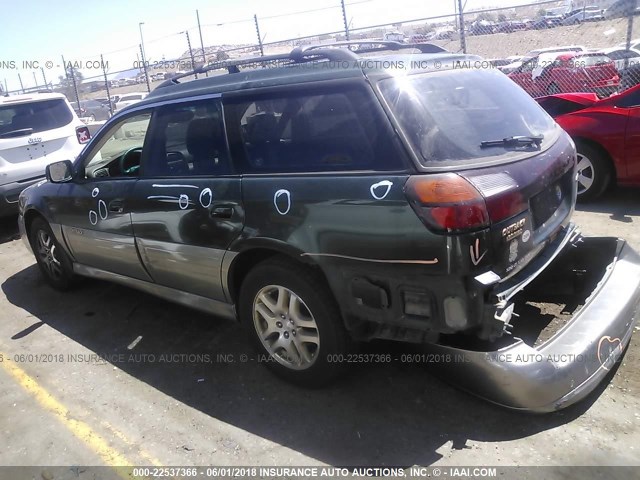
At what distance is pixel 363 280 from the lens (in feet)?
8.54

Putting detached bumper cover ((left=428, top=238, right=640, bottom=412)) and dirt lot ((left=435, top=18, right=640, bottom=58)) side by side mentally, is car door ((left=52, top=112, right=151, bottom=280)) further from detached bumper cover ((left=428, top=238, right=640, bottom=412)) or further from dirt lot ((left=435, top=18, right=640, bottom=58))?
dirt lot ((left=435, top=18, right=640, bottom=58))

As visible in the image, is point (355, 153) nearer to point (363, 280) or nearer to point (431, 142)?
point (431, 142)

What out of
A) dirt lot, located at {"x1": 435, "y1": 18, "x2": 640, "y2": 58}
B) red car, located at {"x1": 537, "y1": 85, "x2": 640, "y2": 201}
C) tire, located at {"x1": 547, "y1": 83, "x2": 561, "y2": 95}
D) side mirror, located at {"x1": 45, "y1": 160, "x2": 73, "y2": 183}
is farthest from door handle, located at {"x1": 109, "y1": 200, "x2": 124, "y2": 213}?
dirt lot, located at {"x1": 435, "y1": 18, "x2": 640, "y2": 58}

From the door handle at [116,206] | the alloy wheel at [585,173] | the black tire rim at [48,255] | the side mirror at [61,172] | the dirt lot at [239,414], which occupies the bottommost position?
the dirt lot at [239,414]

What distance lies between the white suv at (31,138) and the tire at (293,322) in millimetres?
5673

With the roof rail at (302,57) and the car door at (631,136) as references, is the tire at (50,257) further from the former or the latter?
the car door at (631,136)

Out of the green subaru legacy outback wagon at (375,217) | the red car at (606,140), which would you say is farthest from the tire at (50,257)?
the red car at (606,140)

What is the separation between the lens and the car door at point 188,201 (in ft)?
10.3

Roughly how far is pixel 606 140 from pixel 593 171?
0.37m

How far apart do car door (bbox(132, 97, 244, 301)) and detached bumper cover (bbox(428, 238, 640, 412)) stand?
1.43m

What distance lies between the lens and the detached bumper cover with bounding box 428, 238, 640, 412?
8.00 feet

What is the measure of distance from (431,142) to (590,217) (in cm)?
390

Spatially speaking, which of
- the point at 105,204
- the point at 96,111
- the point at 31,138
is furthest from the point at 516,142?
the point at 96,111

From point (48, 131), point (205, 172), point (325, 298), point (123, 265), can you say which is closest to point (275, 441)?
point (325, 298)
